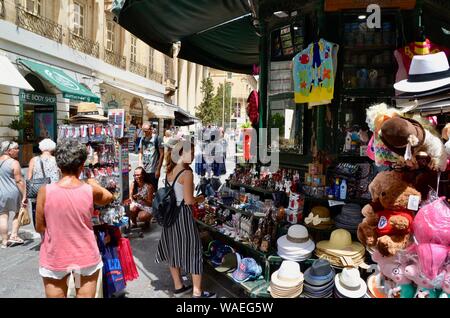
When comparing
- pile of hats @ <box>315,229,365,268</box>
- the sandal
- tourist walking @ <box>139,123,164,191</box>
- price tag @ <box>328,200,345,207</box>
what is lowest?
the sandal

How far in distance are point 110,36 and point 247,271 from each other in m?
20.1

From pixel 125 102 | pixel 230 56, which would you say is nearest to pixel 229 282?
pixel 230 56

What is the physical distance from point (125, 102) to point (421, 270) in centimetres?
2224

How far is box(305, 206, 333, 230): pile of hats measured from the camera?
12.5ft

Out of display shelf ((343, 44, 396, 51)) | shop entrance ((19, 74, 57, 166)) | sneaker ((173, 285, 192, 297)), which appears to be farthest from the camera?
shop entrance ((19, 74, 57, 166))

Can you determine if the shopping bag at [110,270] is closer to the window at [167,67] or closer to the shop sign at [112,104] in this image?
the shop sign at [112,104]

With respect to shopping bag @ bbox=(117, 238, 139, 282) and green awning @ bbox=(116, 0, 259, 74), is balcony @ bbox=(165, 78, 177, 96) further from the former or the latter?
shopping bag @ bbox=(117, 238, 139, 282)

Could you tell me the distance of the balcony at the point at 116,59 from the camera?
20.1 meters

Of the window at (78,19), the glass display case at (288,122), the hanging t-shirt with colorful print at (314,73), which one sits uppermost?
the window at (78,19)

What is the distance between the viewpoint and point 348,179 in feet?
13.0

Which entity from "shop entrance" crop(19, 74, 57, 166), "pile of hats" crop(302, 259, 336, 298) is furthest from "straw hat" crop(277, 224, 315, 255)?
"shop entrance" crop(19, 74, 57, 166)

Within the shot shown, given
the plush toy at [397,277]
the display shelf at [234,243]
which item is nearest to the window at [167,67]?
the display shelf at [234,243]

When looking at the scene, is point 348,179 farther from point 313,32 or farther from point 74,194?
point 74,194

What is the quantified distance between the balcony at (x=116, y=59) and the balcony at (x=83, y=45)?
1.20m
